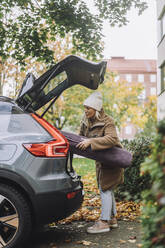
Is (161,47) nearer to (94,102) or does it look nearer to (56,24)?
(56,24)

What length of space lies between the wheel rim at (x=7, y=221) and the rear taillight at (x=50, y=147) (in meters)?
0.60

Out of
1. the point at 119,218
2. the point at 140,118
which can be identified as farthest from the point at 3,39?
the point at 140,118

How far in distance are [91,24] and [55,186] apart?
20.3 feet

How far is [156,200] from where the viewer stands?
6.93 feet

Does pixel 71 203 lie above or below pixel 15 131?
below

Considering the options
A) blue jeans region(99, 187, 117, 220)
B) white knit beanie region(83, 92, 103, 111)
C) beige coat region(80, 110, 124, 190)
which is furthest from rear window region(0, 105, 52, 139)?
blue jeans region(99, 187, 117, 220)

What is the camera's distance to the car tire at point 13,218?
387cm

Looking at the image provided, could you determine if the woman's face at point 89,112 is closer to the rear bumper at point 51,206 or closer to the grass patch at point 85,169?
the rear bumper at point 51,206

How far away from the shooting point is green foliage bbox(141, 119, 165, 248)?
6.16 ft

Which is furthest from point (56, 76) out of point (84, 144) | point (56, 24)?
point (56, 24)

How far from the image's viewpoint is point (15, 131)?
4.14 meters

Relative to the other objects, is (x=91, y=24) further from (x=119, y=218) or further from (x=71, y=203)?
(x=71, y=203)

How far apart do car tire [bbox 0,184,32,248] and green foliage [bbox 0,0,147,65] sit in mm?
6155

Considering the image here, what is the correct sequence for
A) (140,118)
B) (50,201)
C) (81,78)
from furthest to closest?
(140,118), (81,78), (50,201)
